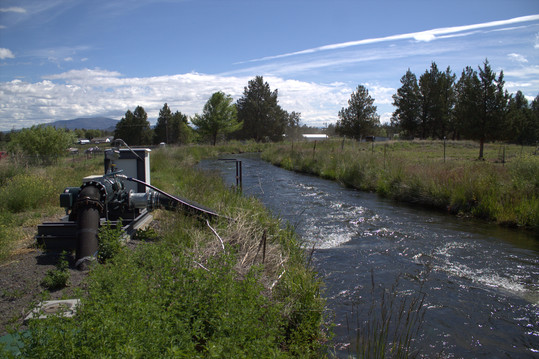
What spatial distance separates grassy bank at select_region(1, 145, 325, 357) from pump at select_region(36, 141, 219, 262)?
77 cm

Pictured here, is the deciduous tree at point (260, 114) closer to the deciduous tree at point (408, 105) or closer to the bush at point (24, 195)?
the deciduous tree at point (408, 105)

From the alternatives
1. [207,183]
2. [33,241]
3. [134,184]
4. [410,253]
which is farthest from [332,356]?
[207,183]

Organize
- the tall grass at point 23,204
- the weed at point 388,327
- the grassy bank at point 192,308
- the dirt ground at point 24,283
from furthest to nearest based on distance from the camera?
the tall grass at point 23,204 < the weed at point 388,327 < the dirt ground at point 24,283 < the grassy bank at point 192,308

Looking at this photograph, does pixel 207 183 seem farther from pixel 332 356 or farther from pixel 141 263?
pixel 332 356

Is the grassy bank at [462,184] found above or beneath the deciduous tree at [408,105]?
beneath

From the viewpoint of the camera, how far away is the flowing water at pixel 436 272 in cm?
510

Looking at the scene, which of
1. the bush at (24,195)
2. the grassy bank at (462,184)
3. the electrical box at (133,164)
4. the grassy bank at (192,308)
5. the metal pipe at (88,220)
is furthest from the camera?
the grassy bank at (462,184)

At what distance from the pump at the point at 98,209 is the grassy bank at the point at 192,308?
77cm

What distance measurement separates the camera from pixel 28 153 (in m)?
18.1

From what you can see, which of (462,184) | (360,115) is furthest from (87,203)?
(360,115)

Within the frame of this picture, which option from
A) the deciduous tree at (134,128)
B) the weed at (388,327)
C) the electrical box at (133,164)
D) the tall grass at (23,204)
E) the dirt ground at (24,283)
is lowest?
the weed at (388,327)

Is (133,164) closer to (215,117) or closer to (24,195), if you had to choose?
(24,195)

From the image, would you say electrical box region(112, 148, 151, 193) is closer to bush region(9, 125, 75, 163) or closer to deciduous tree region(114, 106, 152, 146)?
bush region(9, 125, 75, 163)

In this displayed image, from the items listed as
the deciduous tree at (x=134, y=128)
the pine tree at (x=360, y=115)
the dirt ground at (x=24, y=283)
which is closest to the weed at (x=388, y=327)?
the dirt ground at (x=24, y=283)
